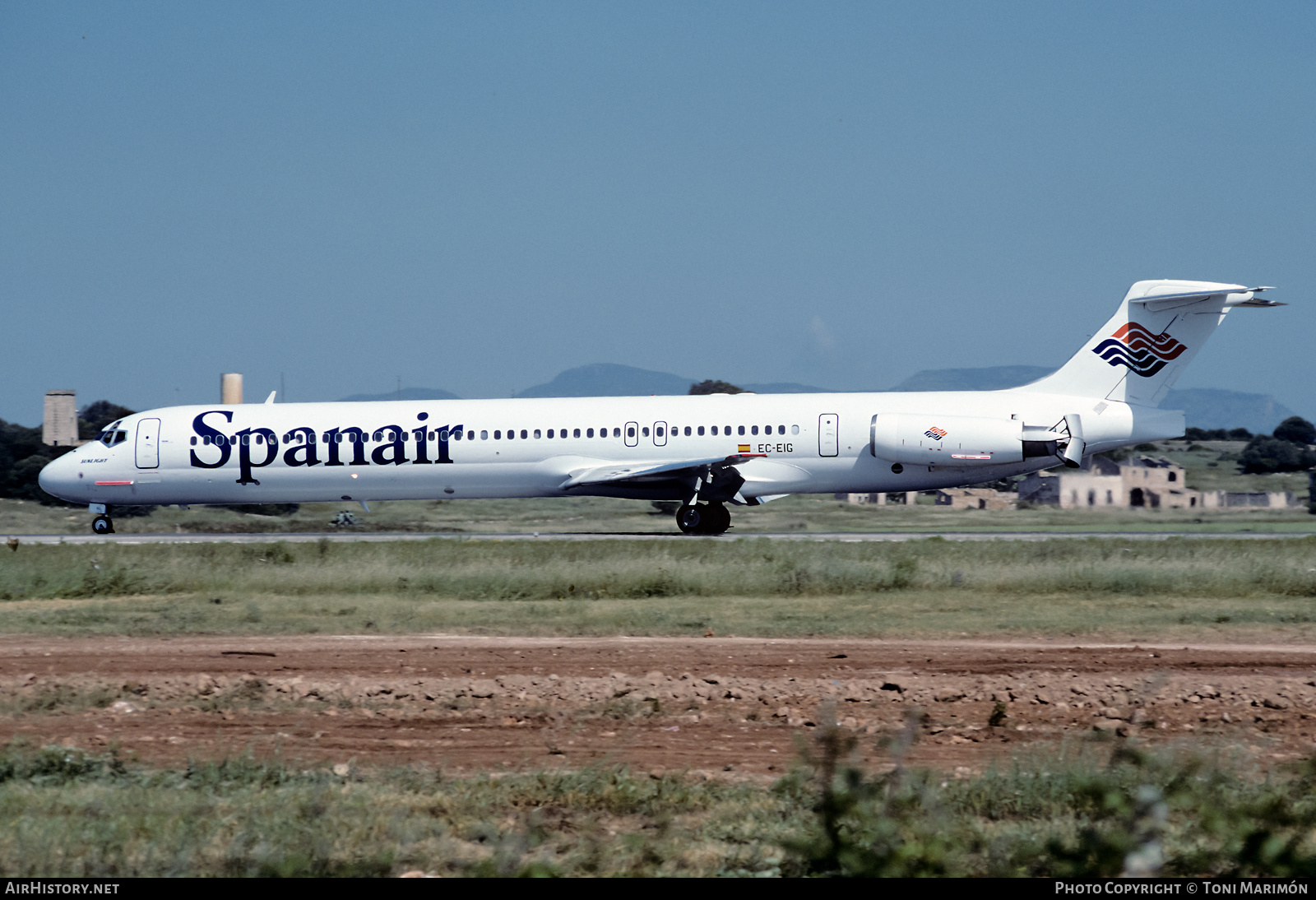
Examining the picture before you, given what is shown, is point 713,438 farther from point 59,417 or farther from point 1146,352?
point 59,417

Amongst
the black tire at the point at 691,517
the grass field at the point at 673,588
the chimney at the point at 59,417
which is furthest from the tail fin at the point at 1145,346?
the chimney at the point at 59,417

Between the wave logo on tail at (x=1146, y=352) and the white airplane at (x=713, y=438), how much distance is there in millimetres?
30

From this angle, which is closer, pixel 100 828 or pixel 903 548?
pixel 100 828

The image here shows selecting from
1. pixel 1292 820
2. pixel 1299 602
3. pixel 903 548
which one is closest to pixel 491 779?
pixel 1292 820

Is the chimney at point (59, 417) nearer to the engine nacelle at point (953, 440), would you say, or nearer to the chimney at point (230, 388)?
the chimney at point (230, 388)

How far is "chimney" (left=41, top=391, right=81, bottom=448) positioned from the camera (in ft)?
158

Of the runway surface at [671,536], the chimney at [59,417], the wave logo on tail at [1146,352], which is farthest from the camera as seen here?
the chimney at [59,417]

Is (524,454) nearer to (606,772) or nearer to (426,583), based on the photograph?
(426,583)

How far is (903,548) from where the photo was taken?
82.6 feet

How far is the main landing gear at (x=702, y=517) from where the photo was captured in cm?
3088

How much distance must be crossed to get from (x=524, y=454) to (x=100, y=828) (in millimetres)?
24297

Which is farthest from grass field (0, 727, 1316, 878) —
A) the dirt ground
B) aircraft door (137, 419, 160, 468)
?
aircraft door (137, 419, 160, 468)

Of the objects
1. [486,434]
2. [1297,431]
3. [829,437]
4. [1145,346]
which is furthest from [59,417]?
[1297,431]

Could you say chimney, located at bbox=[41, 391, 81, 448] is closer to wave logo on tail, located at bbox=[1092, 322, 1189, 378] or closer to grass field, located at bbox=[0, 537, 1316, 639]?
grass field, located at bbox=[0, 537, 1316, 639]
